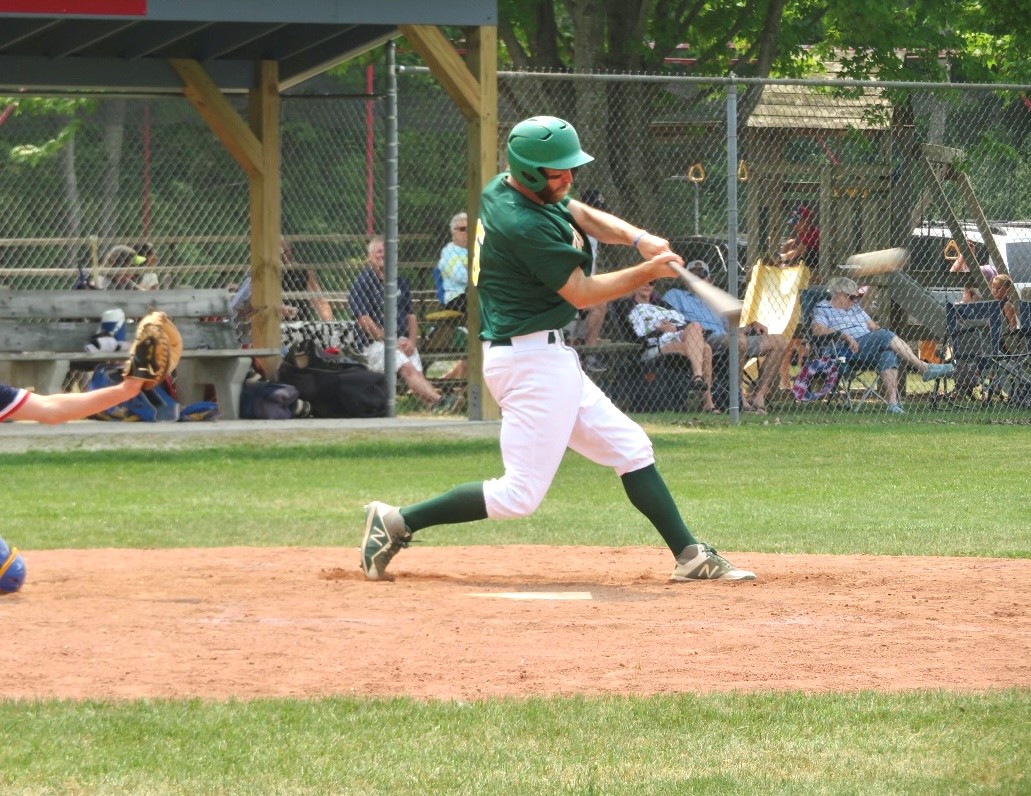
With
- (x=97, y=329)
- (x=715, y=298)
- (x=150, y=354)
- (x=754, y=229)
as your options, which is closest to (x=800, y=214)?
(x=754, y=229)

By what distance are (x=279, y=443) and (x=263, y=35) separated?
3767mm

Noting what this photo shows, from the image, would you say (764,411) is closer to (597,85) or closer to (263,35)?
(597,85)

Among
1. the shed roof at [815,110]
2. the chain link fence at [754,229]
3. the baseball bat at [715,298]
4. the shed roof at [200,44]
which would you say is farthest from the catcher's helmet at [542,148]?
the shed roof at [815,110]

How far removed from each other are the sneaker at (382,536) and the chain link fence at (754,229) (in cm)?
704

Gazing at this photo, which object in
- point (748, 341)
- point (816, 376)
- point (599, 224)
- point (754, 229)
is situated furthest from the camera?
point (754, 229)

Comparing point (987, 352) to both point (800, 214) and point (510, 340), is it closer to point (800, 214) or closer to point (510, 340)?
point (800, 214)

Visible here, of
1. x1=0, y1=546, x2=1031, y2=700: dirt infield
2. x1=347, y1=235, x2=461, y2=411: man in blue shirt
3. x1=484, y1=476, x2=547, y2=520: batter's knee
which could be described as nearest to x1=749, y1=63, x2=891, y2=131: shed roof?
x1=347, y1=235, x2=461, y2=411: man in blue shirt

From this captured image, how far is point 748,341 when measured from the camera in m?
15.9

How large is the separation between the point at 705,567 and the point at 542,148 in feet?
6.23

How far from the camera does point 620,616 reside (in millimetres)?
6441

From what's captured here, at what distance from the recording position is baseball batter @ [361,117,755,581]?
264 inches

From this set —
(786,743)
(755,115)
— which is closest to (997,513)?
(786,743)

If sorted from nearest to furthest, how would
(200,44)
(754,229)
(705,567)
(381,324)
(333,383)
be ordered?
(705,567), (333,383), (200,44), (381,324), (754,229)

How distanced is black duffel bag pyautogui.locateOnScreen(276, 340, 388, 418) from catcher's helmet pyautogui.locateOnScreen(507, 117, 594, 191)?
26.2 feet
